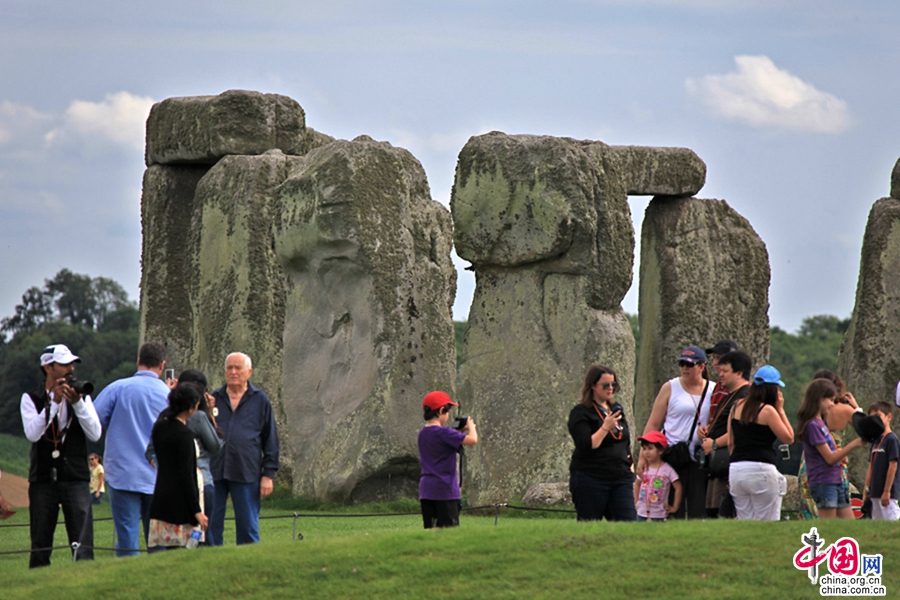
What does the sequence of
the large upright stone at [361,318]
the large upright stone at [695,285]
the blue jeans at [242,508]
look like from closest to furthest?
the blue jeans at [242,508] → the large upright stone at [361,318] → the large upright stone at [695,285]

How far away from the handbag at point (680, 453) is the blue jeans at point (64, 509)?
375cm

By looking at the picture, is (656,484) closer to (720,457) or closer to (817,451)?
(720,457)

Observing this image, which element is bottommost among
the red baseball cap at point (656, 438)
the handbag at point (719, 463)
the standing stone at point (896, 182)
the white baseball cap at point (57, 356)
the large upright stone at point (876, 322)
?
the handbag at point (719, 463)

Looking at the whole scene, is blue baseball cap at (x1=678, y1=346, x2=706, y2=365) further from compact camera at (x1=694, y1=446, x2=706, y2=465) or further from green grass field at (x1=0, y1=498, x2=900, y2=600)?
green grass field at (x1=0, y1=498, x2=900, y2=600)

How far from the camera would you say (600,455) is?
31.4ft

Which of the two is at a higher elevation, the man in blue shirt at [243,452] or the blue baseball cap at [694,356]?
the blue baseball cap at [694,356]

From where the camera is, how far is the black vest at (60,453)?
962 centimetres

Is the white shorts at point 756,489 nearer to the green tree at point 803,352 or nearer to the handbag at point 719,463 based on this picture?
the handbag at point 719,463

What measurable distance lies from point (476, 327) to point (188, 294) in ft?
16.9

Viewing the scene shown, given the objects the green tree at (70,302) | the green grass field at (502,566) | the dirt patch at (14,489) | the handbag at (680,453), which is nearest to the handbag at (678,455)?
the handbag at (680,453)

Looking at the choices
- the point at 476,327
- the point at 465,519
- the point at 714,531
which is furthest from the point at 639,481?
the point at 476,327

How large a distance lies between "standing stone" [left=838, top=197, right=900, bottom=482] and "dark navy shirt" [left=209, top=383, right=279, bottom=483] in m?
9.27

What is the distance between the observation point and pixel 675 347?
18.8 meters

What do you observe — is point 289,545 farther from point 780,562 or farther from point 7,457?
point 7,457
